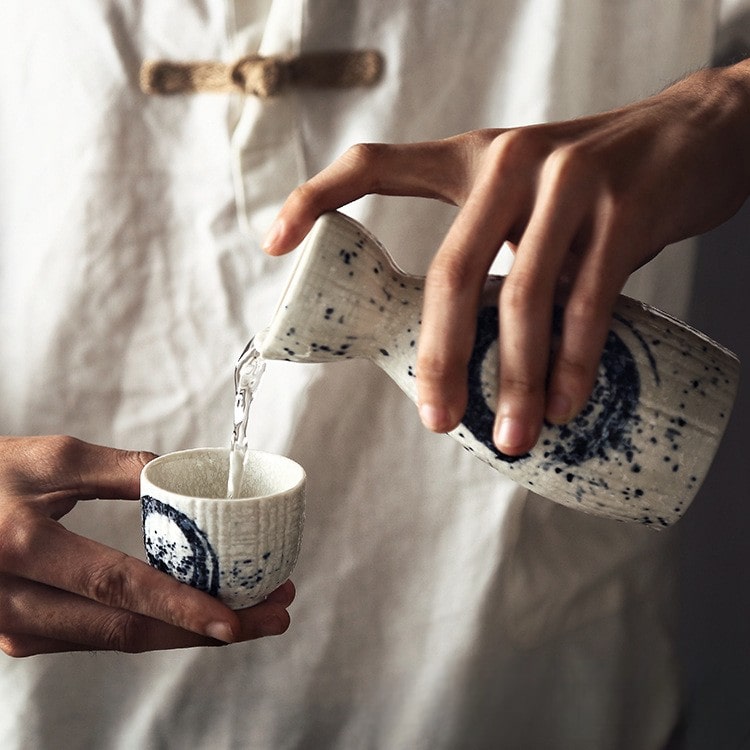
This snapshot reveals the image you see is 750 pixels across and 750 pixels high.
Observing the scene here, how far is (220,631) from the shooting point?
0.68m

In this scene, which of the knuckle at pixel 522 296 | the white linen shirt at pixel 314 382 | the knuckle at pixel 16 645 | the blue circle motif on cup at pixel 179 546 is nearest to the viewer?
the knuckle at pixel 522 296

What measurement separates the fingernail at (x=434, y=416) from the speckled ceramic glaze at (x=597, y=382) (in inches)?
1.6

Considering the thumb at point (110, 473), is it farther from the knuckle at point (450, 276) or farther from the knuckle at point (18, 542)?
the knuckle at point (450, 276)

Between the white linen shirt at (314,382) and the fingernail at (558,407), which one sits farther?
the white linen shirt at (314,382)

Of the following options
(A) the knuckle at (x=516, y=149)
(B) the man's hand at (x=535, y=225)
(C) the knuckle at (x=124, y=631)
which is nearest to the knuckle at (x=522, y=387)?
(B) the man's hand at (x=535, y=225)

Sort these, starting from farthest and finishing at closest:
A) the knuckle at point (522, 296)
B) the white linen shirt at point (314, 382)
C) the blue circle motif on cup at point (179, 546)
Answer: the white linen shirt at point (314, 382) < the blue circle motif on cup at point (179, 546) < the knuckle at point (522, 296)

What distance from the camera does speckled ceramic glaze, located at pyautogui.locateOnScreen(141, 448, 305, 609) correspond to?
0.65m

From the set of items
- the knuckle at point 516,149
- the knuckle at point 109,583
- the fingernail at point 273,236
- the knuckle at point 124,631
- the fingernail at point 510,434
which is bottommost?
the knuckle at point 124,631

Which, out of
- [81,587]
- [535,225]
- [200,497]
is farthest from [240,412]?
[535,225]

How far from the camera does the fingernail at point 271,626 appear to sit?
736 millimetres

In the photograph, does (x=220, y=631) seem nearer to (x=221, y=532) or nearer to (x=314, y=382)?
(x=221, y=532)

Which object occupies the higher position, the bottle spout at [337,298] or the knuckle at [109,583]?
the bottle spout at [337,298]

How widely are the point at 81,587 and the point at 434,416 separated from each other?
330 millimetres

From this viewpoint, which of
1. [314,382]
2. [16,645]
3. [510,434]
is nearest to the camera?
[510,434]
